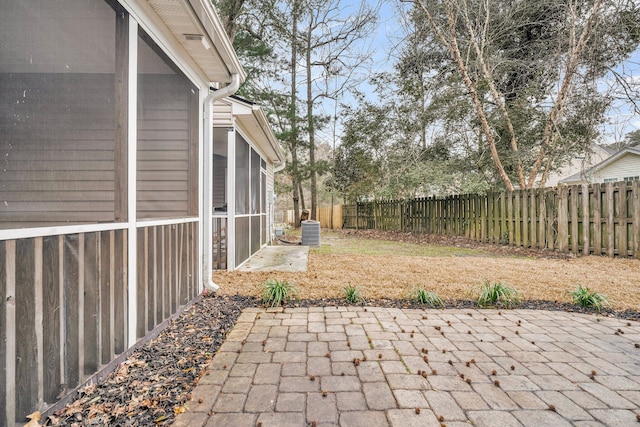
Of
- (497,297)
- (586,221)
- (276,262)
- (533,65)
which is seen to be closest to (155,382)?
(497,297)

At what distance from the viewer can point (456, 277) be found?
15.3ft

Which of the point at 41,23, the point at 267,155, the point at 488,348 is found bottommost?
the point at 488,348

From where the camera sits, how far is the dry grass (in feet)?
12.7

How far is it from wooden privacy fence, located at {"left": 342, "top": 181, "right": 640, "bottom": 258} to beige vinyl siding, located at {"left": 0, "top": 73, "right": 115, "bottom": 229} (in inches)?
312

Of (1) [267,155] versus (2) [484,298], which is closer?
(2) [484,298]

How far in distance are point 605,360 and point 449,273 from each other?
107 inches

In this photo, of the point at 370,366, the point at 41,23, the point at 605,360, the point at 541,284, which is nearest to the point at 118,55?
the point at 41,23

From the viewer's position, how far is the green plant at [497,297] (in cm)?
350

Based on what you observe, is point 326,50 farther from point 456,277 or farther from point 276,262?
point 456,277

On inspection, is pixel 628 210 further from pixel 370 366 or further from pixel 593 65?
pixel 370 366

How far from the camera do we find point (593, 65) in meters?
7.89

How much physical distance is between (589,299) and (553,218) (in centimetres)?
446

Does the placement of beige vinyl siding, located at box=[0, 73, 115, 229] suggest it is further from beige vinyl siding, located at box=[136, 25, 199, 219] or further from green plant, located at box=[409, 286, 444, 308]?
green plant, located at box=[409, 286, 444, 308]

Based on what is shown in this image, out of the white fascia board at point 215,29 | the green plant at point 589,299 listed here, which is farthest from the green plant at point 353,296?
the white fascia board at point 215,29
